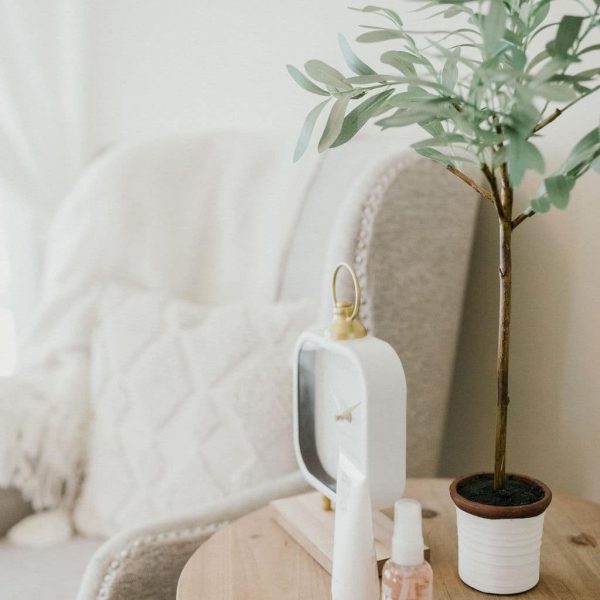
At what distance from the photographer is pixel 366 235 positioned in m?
0.97

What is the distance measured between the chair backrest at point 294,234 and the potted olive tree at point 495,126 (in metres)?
0.32

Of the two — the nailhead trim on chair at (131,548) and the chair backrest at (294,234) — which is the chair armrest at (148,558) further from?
the chair backrest at (294,234)

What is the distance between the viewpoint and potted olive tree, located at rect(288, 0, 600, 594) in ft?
1.78

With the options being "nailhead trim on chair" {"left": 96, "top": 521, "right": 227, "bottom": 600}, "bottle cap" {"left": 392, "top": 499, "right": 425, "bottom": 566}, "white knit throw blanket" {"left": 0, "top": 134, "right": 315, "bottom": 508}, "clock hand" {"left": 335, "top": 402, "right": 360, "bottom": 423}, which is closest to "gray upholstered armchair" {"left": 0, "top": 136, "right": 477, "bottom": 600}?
"nailhead trim on chair" {"left": 96, "top": 521, "right": 227, "bottom": 600}

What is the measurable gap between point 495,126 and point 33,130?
4.49ft

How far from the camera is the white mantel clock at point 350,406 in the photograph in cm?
70

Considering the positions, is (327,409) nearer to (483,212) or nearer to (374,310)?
(374,310)

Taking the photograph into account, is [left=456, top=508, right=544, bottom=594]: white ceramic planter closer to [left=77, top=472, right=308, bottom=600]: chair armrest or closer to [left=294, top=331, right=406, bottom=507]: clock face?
[left=294, top=331, right=406, bottom=507]: clock face

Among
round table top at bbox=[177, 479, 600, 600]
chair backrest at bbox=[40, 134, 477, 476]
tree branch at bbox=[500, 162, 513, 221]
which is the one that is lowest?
round table top at bbox=[177, 479, 600, 600]

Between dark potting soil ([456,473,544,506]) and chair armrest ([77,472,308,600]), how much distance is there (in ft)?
1.08

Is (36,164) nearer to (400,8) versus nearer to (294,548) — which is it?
(400,8)

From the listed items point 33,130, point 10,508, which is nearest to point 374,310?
point 10,508

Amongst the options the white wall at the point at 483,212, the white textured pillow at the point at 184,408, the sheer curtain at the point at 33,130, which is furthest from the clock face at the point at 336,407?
the sheer curtain at the point at 33,130

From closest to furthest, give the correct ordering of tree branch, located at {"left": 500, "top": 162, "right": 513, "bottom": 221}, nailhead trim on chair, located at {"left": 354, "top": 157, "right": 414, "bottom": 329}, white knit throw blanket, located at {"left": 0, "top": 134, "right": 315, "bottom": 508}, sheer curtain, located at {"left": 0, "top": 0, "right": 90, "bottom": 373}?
1. tree branch, located at {"left": 500, "top": 162, "right": 513, "bottom": 221}
2. nailhead trim on chair, located at {"left": 354, "top": 157, "right": 414, "bottom": 329}
3. white knit throw blanket, located at {"left": 0, "top": 134, "right": 315, "bottom": 508}
4. sheer curtain, located at {"left": 0, "top": 0, "right": 90, "bottom": 373}
